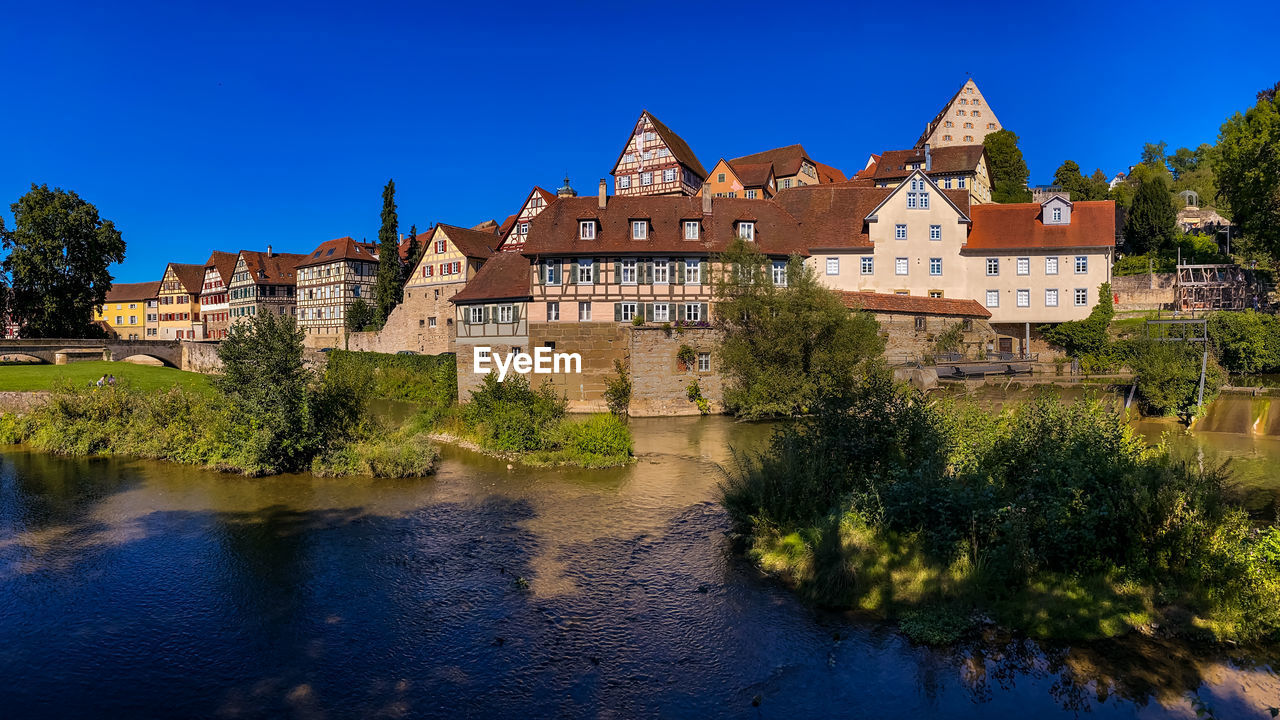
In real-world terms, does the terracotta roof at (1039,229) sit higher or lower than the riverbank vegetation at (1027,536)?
higher

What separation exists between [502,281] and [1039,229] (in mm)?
29206

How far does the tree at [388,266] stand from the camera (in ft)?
203

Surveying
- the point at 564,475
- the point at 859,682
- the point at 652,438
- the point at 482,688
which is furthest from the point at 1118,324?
the point at 482,688

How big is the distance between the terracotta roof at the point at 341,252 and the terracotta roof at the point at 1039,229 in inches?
2056

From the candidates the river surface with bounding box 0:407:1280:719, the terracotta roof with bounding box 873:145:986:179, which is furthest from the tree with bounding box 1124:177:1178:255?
the river surface with bounding box 0:407:1280:719

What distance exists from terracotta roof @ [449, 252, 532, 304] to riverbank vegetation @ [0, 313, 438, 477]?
556 inches

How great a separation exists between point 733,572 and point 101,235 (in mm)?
59465

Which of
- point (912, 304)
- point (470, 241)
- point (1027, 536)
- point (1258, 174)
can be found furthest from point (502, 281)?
point (1258, 174)

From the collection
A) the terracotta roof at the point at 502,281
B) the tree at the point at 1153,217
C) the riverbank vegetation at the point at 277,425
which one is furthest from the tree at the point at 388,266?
the tree at the point at 1153,217

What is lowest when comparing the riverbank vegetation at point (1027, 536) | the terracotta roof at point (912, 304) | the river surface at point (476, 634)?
the river surface at point (476, 634)

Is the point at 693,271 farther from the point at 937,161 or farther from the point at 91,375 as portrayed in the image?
the point at 937,161

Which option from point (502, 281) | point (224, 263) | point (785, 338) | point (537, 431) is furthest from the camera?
point (224, 263)

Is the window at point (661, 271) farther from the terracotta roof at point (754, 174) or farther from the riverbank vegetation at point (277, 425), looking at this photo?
the terracotta roof at point (754, 174)

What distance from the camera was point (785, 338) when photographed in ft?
106
